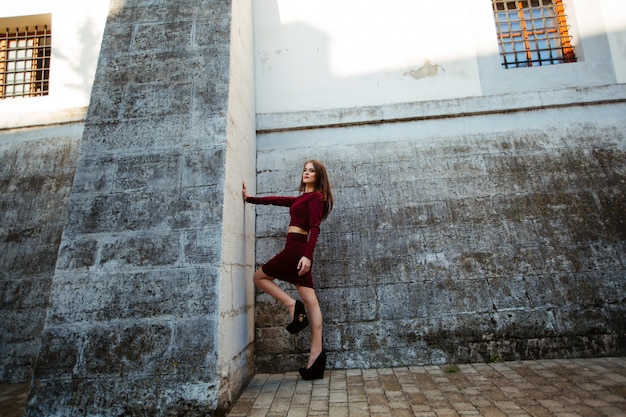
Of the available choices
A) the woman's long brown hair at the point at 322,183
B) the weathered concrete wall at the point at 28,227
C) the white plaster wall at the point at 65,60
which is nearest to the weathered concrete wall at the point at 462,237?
the woman's long brown hair at the point at 322,183

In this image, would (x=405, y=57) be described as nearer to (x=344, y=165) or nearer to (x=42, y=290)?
(x=344, y=165)

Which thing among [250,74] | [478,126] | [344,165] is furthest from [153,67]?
[478,126]

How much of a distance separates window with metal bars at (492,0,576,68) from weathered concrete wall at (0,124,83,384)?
239 inches

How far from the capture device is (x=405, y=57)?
479 cm

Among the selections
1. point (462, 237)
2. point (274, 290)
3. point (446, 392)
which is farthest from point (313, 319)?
point (462, 237)

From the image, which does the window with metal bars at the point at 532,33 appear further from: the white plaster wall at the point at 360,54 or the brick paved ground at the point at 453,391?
the brick paved ground at the point at 453,391

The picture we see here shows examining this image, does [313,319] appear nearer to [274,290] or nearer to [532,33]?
[274,290]

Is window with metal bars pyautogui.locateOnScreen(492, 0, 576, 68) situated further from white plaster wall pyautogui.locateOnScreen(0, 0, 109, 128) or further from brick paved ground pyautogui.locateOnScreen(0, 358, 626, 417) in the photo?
white plaster wall pyautogui.locateOnScreen(0, 0, 109, 128)

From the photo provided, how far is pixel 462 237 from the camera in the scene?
3988 millimetres

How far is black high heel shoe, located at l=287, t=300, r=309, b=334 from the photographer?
3.21m

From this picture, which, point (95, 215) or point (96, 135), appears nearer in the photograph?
point (95, 215)

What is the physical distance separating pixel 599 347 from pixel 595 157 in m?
2.18

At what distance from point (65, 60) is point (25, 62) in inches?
37.4

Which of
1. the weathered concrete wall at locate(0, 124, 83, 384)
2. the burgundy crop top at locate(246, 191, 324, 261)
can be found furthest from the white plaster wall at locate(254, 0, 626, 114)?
the weathered concrete wall at locate(0, 124, 83, 384)
